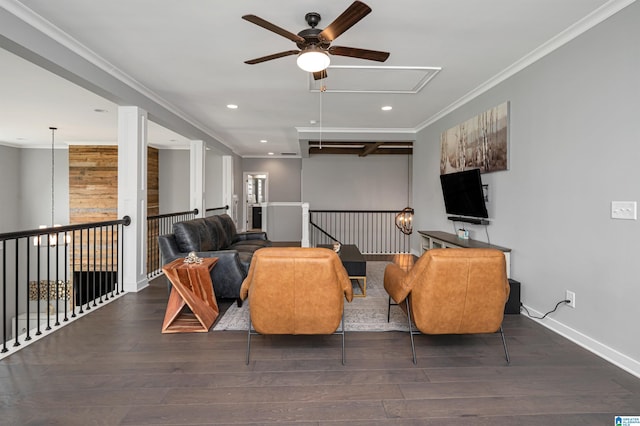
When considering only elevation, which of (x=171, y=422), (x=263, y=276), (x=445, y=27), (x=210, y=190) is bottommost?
(x=171, y=422)

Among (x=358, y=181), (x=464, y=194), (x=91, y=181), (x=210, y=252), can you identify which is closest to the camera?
(x=210, y=252)

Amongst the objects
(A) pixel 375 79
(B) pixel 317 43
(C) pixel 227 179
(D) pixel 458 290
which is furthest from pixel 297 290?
(C) pixel 227 179

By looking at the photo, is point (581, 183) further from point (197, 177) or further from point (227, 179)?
point (227, 179)

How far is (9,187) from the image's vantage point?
8.23 m

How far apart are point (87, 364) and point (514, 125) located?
4.58 metres

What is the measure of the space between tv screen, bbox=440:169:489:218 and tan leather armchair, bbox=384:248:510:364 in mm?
1950

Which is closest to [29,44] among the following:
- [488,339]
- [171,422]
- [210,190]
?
[171,422]

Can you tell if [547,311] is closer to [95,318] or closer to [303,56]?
[303,56]

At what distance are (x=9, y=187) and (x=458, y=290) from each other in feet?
34.7

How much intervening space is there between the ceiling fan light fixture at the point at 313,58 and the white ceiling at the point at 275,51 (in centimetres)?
37

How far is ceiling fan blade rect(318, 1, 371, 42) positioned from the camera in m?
1.99

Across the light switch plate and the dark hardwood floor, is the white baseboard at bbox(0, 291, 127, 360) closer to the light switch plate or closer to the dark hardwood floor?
the dark hardwood floor

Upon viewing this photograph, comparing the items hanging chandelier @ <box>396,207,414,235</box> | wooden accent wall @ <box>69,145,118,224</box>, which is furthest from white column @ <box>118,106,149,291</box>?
hanging chandelier @ <box>396,207,414,235</box>

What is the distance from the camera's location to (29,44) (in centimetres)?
267
